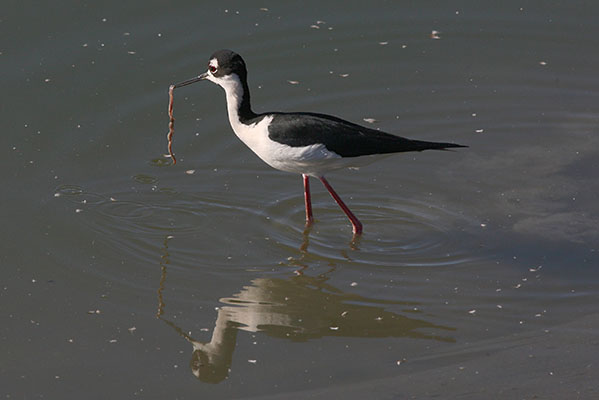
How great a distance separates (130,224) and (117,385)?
218 cm

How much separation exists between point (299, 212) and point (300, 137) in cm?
99

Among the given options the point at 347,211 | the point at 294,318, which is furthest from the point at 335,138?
the point at 294,318

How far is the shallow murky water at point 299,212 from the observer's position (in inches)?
262

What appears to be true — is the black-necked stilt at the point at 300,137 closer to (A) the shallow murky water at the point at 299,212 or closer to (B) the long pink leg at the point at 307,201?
(B) the long pink leg at the point at 307,201

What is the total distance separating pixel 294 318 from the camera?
7.29 metres

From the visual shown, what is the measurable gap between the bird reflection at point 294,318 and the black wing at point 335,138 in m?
0.98

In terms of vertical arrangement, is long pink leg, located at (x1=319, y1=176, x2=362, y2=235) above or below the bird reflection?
above

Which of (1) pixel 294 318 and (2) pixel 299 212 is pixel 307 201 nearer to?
(2) pixel 299 212

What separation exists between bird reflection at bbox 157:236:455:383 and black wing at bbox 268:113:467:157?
98 cm

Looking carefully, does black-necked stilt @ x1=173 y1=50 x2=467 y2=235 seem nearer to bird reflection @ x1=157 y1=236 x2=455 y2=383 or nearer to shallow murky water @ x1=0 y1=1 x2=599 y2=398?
shallow murky water @ x1=0 y1=1 x2=599 y2=398

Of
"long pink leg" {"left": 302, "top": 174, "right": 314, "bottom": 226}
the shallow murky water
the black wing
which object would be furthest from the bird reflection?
the black wing

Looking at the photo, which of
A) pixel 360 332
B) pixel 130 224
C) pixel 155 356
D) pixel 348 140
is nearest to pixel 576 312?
pixel 360 332

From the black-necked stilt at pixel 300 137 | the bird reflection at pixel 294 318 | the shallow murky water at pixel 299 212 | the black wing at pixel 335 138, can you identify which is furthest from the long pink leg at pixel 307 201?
the bird reflection at pixel 294 318

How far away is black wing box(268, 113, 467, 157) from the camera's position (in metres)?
7.96
